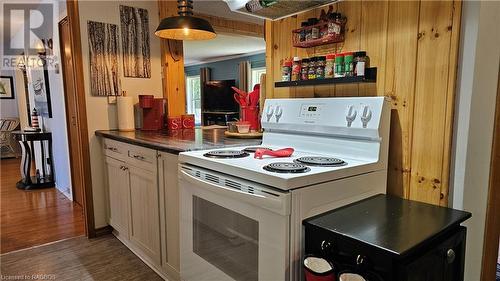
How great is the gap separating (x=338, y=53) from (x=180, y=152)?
92cm

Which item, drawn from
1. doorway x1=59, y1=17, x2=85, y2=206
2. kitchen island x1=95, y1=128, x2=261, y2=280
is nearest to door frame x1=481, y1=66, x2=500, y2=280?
kitchen island x1=95, y1=128, x2=261, y2=280

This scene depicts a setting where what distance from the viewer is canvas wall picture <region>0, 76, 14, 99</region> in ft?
21.7

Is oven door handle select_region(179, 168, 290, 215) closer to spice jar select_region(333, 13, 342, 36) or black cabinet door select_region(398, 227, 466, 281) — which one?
black cabinet door select_region(398, 227, 466, 281)

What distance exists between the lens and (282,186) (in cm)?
105

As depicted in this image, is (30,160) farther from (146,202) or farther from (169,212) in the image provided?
(169,212)

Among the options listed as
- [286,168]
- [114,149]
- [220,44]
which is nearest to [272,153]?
[286,168]

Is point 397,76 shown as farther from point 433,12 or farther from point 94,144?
point 94,144

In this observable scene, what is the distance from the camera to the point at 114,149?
242cm

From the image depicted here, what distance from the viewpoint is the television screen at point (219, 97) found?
795cm

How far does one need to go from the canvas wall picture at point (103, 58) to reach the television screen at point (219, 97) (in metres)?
5.14

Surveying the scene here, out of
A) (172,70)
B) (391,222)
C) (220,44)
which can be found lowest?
(391,222)

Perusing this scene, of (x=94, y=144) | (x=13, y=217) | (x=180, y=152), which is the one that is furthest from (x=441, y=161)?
(x=13, y=217)

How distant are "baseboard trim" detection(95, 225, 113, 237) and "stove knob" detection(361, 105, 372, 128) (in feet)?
7.51

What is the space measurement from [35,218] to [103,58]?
170cm
